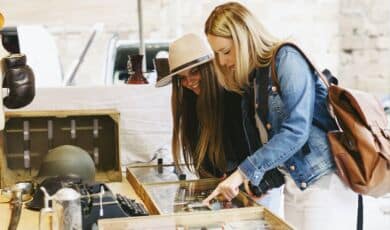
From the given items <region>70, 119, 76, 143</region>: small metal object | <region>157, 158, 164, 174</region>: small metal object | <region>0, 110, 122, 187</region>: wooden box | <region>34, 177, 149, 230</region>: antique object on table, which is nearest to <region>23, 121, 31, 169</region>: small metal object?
<region>0, 110, 122, 187</region>: wooden box

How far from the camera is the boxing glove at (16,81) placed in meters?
1.86

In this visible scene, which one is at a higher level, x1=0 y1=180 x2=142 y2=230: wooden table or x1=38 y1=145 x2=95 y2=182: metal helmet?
x1=38 y1=145 x2=95 y2=182: metal helmet

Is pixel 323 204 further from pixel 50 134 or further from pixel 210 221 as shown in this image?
pixel 50 134

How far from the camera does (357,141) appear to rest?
5.60 ft

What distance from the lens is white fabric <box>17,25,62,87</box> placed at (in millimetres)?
3418

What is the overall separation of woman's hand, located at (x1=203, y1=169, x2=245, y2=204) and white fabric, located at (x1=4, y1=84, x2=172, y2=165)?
2.67 ft

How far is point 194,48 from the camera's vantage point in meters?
1.89

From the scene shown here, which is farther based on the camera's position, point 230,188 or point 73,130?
point 73,130

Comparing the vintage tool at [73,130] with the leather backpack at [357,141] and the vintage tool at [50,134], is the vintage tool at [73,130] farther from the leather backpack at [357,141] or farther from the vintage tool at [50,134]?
the leather backpack at [357,141]

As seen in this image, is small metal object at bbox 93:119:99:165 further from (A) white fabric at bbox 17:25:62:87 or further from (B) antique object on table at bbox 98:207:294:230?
(A) white fabric at bbox 17:25:62:87

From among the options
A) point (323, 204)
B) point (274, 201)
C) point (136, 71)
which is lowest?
point (274, 201)

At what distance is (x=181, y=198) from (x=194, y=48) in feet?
1.57

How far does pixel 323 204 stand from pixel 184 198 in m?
0.41

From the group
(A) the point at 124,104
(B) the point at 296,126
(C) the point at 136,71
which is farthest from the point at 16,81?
(B) the point at 296,126
